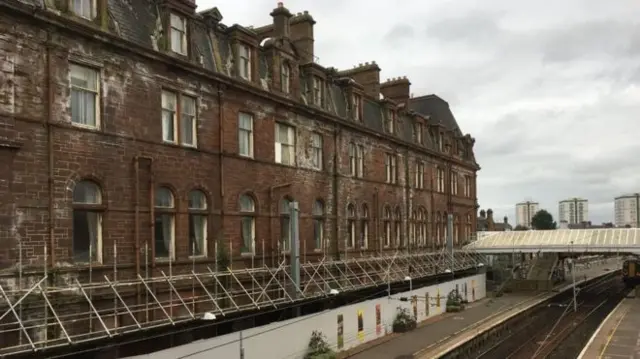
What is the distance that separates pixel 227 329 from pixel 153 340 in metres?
3.60

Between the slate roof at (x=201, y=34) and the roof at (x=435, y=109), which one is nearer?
the slate roof at (x=201, y=34)

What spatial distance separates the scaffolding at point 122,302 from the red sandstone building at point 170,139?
0.82m

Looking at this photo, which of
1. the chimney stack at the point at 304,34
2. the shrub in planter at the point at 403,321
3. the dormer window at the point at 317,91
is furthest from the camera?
the chimney stack at the point at 304,34

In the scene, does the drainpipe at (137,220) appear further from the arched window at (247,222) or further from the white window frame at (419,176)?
the white window frame at (419,176)

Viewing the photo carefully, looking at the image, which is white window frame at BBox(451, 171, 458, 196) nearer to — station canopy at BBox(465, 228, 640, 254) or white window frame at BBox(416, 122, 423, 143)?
station canopy at BBox(465, 228, 640, 254)

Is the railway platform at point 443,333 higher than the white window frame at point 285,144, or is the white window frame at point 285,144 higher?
the white window frame at point 285,144

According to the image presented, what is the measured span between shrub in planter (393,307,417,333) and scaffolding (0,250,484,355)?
375 centimetres

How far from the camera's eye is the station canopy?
42.2 metres

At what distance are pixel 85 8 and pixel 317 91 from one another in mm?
13856

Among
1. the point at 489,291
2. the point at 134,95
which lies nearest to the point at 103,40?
the point at 134,95

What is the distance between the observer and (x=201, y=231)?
2080 cm

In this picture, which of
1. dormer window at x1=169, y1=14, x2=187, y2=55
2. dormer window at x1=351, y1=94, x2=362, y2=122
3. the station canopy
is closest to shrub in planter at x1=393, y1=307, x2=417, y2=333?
dormer window at x1=351, y1=94, x2=362, y2=122

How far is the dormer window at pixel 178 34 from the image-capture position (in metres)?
19.9

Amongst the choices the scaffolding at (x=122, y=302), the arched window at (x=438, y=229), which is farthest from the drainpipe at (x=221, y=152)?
the arched window at (x=438, y=229)
